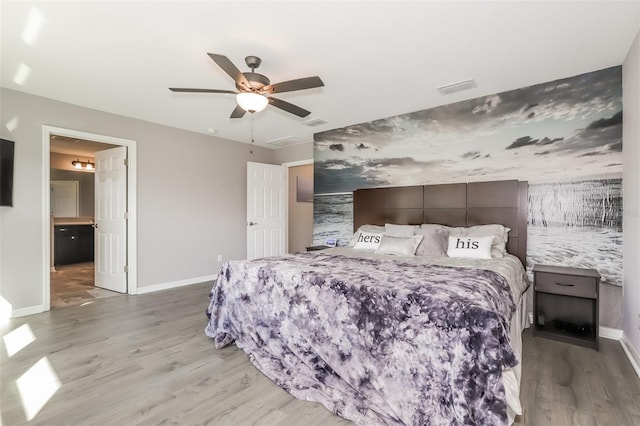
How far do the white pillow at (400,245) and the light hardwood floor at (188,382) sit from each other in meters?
1.36

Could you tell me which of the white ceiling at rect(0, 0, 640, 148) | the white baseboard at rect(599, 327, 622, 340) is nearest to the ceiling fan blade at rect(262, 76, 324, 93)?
the white ceiling at rect(0, 0, 640, 148)

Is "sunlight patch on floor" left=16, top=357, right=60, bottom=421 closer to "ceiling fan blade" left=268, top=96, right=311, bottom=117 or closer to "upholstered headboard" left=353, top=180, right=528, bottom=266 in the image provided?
"ceiling fan blade" left=268, top=96, right=311, bottom=117

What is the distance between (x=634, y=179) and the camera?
2439 millimetres

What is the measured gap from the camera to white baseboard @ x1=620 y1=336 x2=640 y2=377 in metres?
2.28

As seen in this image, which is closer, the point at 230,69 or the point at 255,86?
the point at 230,69

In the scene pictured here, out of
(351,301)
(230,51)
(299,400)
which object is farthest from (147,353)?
(230,51)

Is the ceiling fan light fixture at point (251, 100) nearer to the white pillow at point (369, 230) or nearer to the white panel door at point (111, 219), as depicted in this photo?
the white pillow at point (369, 230)

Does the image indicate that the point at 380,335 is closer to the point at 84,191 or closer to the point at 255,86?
the point at 255,86

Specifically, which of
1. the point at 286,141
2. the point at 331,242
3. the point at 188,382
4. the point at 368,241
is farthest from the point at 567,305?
the point at 286,141

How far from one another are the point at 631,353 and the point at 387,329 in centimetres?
229

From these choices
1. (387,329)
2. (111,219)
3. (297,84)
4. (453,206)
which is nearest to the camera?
(387,329)

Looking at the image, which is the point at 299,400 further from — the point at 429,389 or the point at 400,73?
the point at 400,73

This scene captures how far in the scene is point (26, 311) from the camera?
351 cm

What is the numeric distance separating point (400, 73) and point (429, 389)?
108 inches
